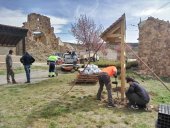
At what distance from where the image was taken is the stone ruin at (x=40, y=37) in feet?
155

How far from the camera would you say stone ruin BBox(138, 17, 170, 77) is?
24469 mm

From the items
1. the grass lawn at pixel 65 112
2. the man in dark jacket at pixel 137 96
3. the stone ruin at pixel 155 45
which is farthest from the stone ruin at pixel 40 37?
the man in dark jacket at pixel 137 96

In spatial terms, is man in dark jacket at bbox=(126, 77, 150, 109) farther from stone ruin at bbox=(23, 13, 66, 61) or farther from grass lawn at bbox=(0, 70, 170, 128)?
stone ruin at bbox=(23, 13, 66, 61)

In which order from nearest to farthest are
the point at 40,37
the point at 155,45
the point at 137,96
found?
the point at 137,96
the point at 155,45
the point at 40,37

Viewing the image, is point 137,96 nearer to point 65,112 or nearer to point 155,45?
point 65,112

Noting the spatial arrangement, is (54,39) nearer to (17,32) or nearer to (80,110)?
(17,32)

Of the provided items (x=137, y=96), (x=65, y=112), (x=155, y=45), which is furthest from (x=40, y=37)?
(x=65, y=112)

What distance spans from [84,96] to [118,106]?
6.24ft

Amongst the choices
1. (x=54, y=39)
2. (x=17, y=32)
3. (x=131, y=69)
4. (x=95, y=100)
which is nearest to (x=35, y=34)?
(x=54, y=39)

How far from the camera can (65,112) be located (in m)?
10.5

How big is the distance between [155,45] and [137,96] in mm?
14337

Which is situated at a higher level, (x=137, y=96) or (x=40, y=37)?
(x=40, y=37)

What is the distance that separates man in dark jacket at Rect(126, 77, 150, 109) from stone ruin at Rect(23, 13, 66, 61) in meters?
36.5

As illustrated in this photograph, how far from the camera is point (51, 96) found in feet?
43.2
